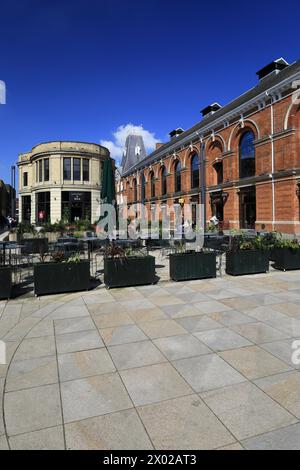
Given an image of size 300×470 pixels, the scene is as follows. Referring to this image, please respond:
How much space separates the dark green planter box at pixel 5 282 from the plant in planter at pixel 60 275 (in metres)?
0.60

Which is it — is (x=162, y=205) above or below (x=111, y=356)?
above

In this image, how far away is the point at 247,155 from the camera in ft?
90.0

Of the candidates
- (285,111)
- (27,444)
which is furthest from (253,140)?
(27,444)

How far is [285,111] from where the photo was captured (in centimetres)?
2214

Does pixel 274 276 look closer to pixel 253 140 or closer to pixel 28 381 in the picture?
pixel 28 381

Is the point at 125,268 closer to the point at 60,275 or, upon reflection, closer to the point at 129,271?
the point at 129,271

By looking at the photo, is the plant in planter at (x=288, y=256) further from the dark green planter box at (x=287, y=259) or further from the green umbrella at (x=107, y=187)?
the green umbrella at (x=107, y=187)

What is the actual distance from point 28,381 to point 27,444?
122cm

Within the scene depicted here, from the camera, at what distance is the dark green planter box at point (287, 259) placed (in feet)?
37.1

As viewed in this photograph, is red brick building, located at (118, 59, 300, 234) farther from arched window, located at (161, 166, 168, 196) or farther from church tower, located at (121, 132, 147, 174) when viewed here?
church tower, located at (121, 132, 147, 174)

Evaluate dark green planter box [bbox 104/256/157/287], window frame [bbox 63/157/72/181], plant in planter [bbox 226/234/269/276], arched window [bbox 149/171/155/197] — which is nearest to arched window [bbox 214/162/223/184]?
window frame [bbox 63/157/72/181]

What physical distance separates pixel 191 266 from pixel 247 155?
2044 centimetres
